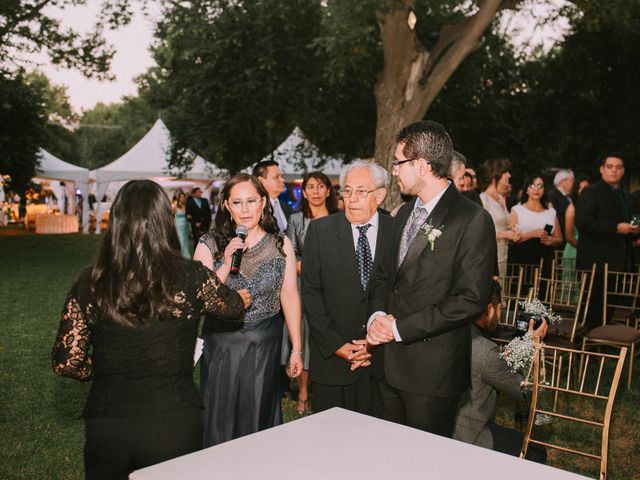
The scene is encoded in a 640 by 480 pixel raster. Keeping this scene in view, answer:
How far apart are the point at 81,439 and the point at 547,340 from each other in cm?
394

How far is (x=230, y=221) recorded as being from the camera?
3.70 meters

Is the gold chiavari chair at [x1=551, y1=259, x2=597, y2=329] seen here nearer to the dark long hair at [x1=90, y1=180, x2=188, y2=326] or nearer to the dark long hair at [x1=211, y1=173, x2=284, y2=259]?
the dark long hair at [x1=211, y1=173, x2=284, y2=259]

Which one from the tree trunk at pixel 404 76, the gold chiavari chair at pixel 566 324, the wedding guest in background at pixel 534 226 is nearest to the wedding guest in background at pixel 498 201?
the wedding guest in background at pixel 534 226

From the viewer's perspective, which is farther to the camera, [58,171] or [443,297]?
[58,171]

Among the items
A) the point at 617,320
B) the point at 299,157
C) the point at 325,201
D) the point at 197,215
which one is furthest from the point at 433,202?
the point at 299,157

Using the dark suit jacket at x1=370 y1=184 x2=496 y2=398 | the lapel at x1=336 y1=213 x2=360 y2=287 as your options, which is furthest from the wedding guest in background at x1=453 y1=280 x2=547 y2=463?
the lapel at x1=336 y1=213 x2=360 y2=287

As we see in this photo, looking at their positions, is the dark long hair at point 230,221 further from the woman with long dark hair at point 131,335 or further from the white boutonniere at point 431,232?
the woman with long dark hair at point 131,335

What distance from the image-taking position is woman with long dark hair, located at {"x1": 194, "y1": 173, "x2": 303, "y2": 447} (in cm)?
340

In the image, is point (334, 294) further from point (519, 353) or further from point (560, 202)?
point (560, 202)

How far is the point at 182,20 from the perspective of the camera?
533 inches

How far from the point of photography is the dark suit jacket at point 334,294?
361 centimetres

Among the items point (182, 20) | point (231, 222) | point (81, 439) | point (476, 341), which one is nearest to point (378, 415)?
point (476, 341)

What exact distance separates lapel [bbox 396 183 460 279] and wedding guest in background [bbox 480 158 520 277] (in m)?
3.58

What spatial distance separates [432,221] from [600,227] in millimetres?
4591
